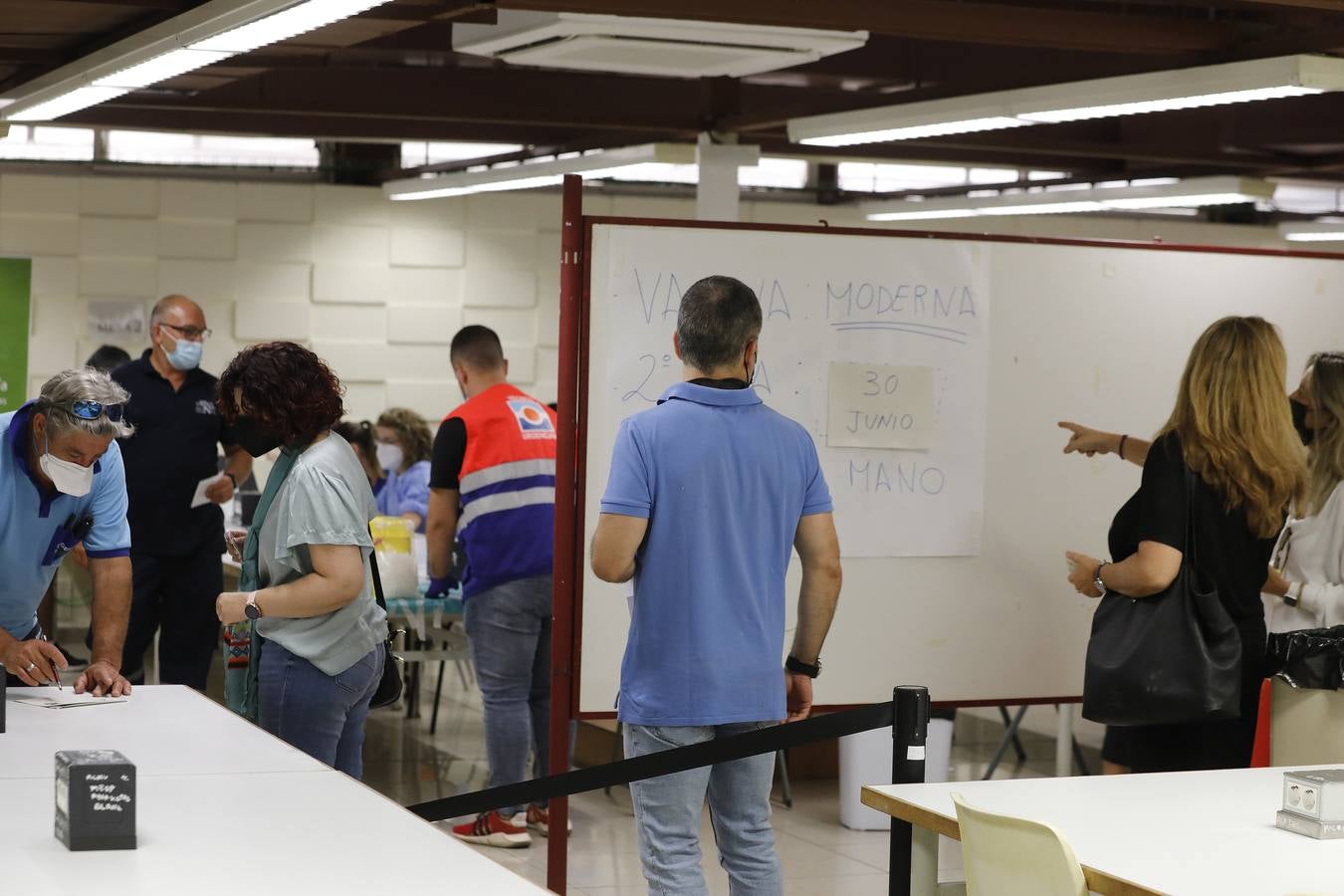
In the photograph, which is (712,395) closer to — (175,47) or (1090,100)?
(175,47)

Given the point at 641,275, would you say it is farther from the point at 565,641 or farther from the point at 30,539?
the point at 30,539

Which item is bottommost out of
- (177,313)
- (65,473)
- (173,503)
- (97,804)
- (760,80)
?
(97,804)

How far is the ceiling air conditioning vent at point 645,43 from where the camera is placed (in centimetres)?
530

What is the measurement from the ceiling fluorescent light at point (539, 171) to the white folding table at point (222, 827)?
15.0 feet

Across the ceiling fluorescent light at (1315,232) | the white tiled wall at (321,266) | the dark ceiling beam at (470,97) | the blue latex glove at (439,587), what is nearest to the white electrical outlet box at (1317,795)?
the blue latex glove at (439,587)

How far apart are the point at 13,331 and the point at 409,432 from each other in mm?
3310

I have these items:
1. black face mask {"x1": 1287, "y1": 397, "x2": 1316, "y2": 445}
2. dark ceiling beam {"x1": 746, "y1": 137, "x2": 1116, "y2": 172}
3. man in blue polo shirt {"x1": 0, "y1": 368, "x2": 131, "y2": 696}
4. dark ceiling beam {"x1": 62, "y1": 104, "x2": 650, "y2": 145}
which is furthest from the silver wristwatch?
dark ceiling beam {"x1": 62, "y1": 104, "x2": 650, "y2": 145}

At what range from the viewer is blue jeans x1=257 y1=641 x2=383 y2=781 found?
12.5 feet

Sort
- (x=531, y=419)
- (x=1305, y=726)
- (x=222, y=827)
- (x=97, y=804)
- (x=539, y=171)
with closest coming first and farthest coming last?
1. (x=97, y=804)
2. (x=222, y=827)
3. (x=1305, y=726)
4. (x=531, y=419)
5. (x=539, y=171)

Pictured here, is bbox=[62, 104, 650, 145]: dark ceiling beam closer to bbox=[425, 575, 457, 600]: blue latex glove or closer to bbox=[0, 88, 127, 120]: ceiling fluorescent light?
bbox=[0, 88, 127, 120]: ceiling fluorescent light

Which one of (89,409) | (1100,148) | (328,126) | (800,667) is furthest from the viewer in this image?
(328,126)

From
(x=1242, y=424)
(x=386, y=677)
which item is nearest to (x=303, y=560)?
(x=386, y=677)

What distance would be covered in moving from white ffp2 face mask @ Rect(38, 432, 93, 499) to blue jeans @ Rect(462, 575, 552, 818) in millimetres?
2110

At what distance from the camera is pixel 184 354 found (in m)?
5.81
